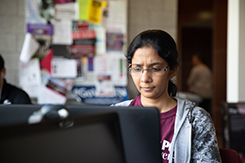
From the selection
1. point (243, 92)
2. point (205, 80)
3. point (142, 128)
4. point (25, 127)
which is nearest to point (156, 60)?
point (142, 128)

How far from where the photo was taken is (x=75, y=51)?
2656 millimetres

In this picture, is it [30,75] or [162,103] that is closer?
[162,103]

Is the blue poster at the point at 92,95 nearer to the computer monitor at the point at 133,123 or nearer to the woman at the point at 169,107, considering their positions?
the woman at the point at 169,107

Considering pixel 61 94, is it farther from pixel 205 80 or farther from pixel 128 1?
pixel 205 80

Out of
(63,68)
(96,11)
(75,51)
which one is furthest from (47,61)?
(96,11)

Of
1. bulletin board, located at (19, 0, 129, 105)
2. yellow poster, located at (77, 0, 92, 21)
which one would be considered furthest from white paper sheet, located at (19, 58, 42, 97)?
yellow poster, located at (77, 0, 92, 21)

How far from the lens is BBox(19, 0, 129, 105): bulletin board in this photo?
2523 millimetres

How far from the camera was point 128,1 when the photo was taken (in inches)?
113

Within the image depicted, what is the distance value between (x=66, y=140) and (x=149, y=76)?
0.60 metres

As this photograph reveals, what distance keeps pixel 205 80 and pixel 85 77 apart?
3.46m

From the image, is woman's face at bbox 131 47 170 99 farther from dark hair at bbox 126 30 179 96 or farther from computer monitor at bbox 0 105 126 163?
A: computer monitor at bbox 0 105 126 163

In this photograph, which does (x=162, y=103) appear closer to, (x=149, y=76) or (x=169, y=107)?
(x=169, y=107)

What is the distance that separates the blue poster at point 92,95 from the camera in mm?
2670

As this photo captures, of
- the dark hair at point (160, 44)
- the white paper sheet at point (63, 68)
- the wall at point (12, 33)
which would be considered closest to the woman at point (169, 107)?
the dark hair at point (160, 44)
